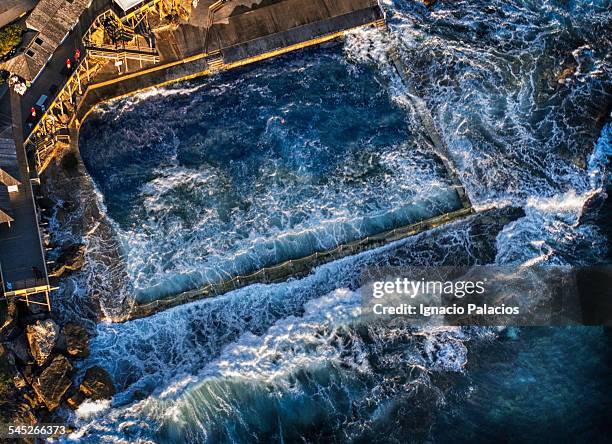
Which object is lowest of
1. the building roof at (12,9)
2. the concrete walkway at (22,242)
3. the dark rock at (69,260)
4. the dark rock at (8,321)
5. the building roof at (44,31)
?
the dark rock at (8,321)

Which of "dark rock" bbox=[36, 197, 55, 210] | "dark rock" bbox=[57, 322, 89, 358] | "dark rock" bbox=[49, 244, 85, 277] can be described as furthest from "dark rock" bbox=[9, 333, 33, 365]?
"dark rock" bbox=[36, 197, 55, 210]

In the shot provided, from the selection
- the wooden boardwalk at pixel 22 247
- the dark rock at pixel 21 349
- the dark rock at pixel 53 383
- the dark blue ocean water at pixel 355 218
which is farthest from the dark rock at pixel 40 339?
the dark blue ocean water at pixel 355 218

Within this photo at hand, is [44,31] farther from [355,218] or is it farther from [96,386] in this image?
[355,218]

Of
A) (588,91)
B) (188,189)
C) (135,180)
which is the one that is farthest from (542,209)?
(135,180)

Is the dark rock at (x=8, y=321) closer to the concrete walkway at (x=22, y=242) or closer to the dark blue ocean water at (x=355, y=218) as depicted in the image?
the concrete walkway at (x=22, y=242)

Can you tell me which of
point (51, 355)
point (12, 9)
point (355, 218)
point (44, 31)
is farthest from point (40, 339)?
point (12, 9)

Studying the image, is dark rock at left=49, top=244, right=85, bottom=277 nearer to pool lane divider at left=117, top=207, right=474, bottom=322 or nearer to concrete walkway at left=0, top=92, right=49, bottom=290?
concrete walkway at left=0, top=92, right=49, bottom=290
